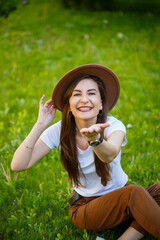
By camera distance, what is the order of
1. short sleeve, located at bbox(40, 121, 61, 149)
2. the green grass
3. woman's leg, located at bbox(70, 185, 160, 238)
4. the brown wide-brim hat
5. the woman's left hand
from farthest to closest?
the green grass, short sleeve, located at bbox(40, 121, 61, 149), the brown wide-brim hat, woman's leg, located at bbox(70, 185, 160, 238), the woman's left hand

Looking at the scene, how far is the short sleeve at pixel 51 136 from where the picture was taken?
2291 millimetres

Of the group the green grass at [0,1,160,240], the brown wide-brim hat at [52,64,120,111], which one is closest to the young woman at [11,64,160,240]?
the brown wide-brim hat at [52,64,120,111]

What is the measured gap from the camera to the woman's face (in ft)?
6.79

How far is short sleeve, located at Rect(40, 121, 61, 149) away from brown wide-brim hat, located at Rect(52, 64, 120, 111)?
20 centimetres

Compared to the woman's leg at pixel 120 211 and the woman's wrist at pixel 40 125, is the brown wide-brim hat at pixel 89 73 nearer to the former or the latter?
the woman's wrist at pixel 40 125

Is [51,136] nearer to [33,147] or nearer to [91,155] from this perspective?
[33,147]

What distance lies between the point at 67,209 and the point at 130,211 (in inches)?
30.1

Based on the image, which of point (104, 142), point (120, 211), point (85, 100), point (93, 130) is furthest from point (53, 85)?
point (93, 130)

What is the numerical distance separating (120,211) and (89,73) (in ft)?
3.54

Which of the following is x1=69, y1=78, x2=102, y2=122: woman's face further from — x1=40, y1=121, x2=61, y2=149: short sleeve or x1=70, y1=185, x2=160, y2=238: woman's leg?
x1=70, y1=185, x2=160, y2=238: woman's leg

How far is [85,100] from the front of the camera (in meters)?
2.06

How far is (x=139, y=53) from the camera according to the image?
635cm

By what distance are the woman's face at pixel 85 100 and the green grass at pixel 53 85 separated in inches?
37.5

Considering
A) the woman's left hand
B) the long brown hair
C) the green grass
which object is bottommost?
the green grass
